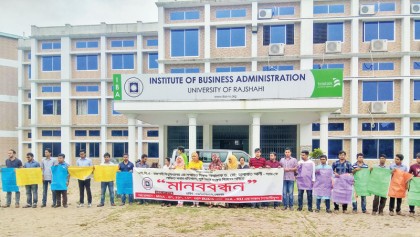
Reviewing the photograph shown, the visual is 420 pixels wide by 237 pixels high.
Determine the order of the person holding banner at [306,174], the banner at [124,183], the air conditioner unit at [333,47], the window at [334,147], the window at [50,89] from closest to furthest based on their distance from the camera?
the person holding banner at [306,174], the banner at [124,183], the air conditioner unit at [333,47], the window at [334,147], the window at [50,89]

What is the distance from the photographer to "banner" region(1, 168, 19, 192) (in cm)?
1115

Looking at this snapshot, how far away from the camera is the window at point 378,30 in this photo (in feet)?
82.8

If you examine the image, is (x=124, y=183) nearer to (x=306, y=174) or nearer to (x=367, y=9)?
(x=306, y=174)

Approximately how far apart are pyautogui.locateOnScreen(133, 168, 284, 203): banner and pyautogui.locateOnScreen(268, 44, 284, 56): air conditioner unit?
666 inches

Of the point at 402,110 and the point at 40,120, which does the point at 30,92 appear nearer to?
the point at 40,120

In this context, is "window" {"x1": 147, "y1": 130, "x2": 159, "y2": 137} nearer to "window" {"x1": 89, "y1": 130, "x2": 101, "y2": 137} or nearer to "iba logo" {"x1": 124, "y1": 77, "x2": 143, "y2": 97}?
"window" {"x1": 89, "y1": 130, "x2": 101, "y2": 137}

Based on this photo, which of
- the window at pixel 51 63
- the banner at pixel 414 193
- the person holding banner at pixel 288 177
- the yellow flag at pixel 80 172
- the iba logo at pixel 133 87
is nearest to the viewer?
the banner at pixel 414 193

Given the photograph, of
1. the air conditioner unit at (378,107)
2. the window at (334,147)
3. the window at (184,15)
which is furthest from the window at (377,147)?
the window at (184,15)

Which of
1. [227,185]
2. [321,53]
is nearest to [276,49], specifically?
[321,53]

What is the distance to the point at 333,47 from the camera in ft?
83.0

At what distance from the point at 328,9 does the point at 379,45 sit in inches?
173

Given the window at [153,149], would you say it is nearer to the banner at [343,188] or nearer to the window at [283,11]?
the window at [283,11]

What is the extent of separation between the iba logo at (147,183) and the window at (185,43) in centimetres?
1732

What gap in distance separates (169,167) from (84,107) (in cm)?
2333
